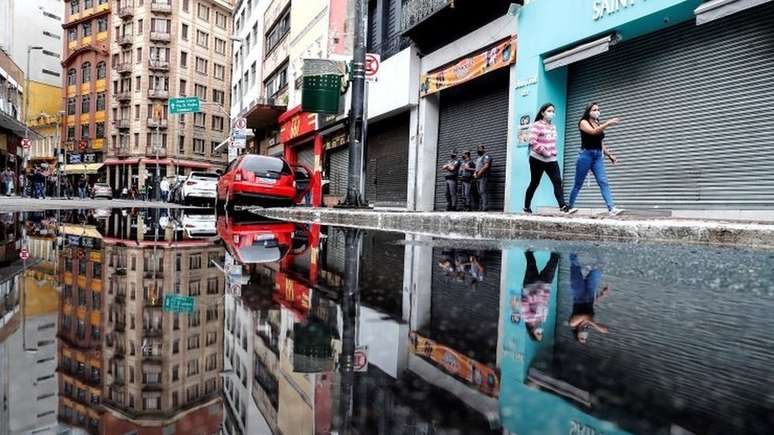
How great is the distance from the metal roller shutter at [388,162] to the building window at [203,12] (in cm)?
5147

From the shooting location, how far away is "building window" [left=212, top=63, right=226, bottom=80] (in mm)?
67662

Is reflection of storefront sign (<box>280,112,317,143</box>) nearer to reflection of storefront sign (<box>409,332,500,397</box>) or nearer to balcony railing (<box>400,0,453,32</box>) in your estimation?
balcony railing (<box>400,0,453,32</box>)

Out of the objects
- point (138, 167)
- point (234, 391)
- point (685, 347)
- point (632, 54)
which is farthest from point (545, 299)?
point (138, 167)

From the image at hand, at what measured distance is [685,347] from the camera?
168 centimetres

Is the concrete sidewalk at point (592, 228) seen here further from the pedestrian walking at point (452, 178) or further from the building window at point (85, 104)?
the building window at point (85, 104)

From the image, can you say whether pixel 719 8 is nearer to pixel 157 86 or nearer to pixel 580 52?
pixel 580 52

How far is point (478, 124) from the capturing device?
15180 millimetres

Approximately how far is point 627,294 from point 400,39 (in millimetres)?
18415

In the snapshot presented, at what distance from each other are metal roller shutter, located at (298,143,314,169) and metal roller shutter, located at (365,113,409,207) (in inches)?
348

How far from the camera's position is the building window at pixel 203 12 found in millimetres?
65250

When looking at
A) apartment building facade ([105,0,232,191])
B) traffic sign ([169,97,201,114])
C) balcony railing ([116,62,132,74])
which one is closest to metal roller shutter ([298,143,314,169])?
traffic sign ([169,97,201,114])

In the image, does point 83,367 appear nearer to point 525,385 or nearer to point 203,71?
point 525,385

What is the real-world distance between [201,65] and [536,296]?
229 ft

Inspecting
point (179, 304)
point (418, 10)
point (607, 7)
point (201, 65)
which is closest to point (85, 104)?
point (201, 65)
